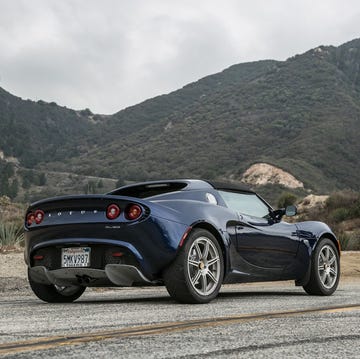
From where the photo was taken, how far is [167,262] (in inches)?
253

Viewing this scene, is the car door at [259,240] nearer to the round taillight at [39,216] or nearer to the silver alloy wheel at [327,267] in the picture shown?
the silver alloy wheel at [327,267]

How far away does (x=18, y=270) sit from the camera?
11305 millimetres

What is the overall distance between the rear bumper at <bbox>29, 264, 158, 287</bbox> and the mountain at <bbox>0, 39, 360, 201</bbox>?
64.1m

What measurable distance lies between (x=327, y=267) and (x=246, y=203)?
1469 millimetres

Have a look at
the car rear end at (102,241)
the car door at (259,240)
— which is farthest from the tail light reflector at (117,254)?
the car door at (259,240)

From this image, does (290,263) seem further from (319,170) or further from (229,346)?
(319,170)

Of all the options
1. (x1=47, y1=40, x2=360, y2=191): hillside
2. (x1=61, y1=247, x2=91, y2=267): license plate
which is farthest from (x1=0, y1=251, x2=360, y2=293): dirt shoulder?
(x1=47, y1=40, x2=360, y2=191): hillside

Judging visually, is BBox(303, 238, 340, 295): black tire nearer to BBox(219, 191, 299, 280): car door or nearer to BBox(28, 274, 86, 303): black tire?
BBox(219, 191, 299, 280): car door

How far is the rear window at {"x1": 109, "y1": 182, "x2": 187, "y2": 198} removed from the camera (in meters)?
7.42

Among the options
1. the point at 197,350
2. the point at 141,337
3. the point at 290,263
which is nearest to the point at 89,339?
the point at 141,337

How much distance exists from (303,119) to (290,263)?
83241 mm

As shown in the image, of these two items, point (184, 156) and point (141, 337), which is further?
point (184, 156)

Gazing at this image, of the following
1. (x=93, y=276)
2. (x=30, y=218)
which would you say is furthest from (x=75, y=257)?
(x=30, y=218)

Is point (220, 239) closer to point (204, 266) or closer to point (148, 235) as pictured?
point (204, 266)
